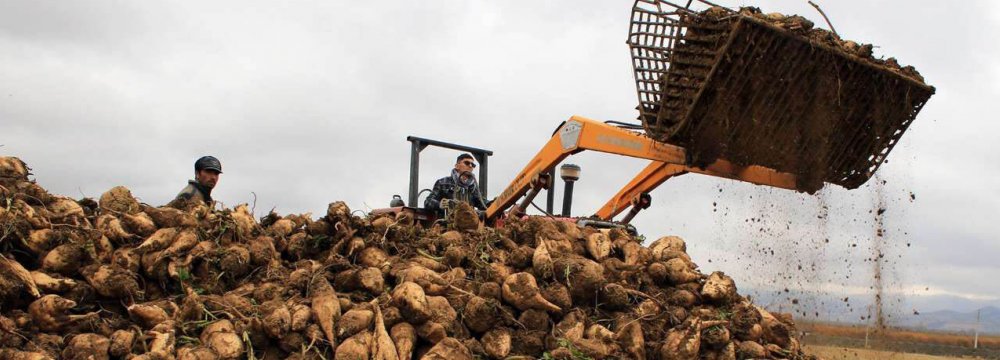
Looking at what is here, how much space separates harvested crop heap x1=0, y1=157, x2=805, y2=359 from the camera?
4.56 meters

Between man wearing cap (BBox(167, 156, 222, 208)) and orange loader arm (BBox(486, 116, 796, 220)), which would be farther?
orange loader arm (BBox(486, 116, 796, 220))

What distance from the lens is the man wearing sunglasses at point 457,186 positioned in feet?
26.1

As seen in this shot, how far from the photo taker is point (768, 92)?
21.9ft

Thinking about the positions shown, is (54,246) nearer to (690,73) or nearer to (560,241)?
(560,241)

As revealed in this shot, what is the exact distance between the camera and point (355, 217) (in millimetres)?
5699

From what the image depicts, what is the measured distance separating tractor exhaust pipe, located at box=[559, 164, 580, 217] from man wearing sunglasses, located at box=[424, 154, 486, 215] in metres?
0.98

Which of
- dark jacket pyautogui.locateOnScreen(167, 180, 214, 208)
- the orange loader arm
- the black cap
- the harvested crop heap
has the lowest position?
the harvested crop heap

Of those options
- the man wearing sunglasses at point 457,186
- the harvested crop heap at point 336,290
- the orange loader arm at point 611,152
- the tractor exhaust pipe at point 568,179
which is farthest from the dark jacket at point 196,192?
the tractor exhaust pipe at point 568,179

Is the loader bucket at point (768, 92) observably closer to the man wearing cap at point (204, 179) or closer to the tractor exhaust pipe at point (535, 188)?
the tractor exhaust pipe at point (535, 188)

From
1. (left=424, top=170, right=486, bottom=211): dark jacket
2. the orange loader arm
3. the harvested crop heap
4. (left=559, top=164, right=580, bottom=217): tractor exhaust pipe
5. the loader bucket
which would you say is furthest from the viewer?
(left=559, top=164, right=580, bottom=217): tractor exhaust pipe

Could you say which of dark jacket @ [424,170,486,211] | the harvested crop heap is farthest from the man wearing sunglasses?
the harvested crop heap

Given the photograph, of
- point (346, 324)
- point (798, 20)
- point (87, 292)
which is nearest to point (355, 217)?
point (346, 324)

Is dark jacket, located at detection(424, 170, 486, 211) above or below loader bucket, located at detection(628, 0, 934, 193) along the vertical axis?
below

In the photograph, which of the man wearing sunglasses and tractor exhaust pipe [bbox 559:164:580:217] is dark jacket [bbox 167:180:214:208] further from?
tractor exhaust pipe [bbox 559:164:580:217]
